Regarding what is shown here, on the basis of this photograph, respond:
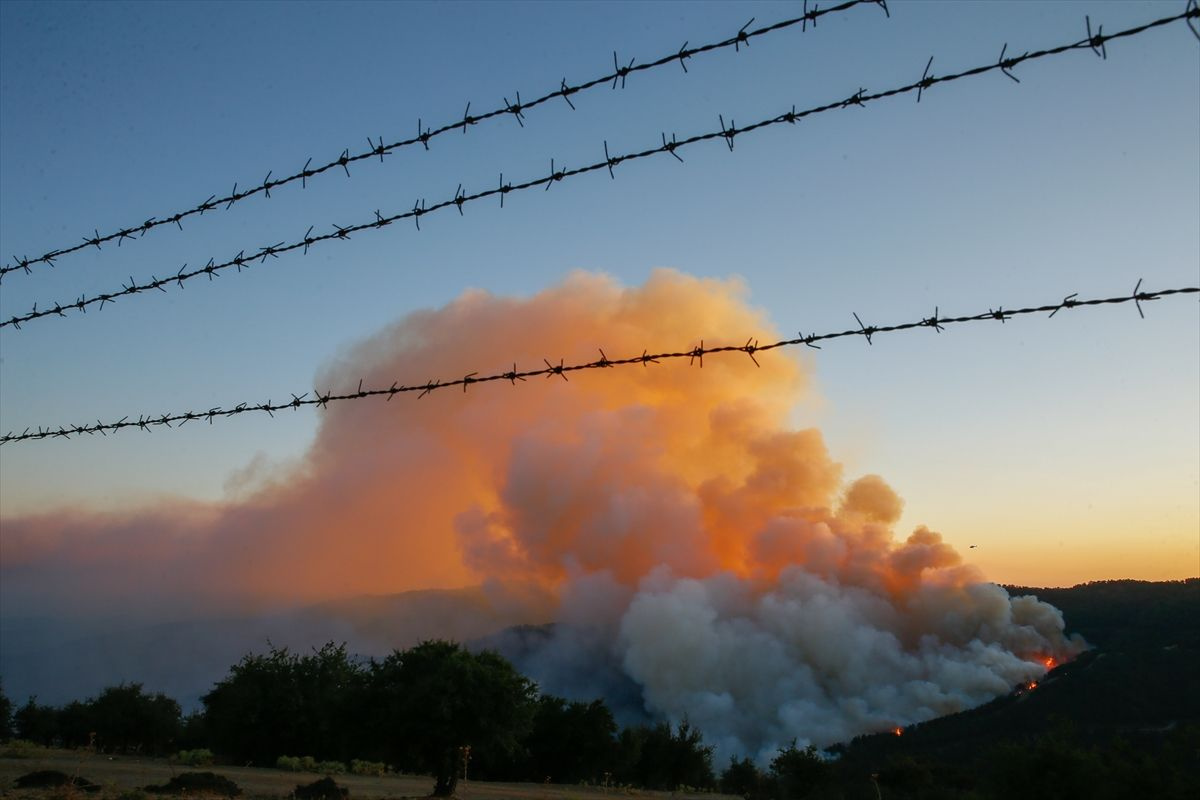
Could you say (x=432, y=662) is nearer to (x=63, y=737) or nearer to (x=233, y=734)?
(x=233, y=734)

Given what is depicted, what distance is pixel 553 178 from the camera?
8.58m

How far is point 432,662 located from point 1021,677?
6996 inches

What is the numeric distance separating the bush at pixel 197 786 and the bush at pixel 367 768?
2623 cm

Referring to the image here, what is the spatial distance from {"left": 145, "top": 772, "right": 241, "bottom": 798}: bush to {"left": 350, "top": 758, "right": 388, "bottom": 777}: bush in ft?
86.1

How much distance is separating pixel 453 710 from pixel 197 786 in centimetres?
1887

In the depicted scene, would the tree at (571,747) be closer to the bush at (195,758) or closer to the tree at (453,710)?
the tree at (453,710)

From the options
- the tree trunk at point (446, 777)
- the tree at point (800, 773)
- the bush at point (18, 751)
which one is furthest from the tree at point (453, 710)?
the tree at point (800, 773)

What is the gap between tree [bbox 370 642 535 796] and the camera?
47.0m

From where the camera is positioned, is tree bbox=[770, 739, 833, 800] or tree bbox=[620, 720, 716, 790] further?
tree bbox=[620, 720, 716, 790]

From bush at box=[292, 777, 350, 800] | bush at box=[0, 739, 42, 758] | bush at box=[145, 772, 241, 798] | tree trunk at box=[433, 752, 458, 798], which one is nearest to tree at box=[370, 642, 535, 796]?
tree trunk at box=[433, 752, 458, 798]

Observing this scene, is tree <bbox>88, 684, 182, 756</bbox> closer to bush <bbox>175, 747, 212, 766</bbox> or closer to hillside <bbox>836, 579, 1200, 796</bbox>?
bush <bbox>175, 747, 212, 766</bbox>

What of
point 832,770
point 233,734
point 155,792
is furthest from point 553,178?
point 832,770

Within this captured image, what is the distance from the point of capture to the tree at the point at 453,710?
46969mm

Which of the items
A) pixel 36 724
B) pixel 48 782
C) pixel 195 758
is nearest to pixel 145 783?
pixel 48 782
